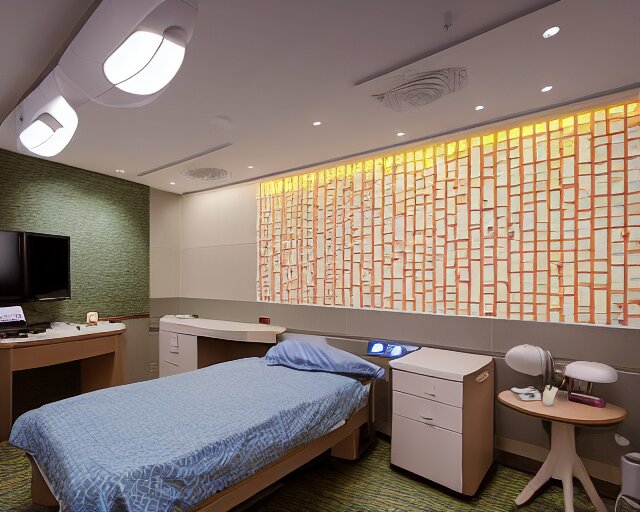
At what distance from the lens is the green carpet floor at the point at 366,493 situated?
2180 mm

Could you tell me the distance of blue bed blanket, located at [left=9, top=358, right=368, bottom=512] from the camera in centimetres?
135

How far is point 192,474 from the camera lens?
146 cm

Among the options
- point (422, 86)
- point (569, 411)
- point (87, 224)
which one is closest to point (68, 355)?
point (87, 224)

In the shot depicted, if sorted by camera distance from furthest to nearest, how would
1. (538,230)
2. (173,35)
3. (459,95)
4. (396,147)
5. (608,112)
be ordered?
(396,147), (538,230), (608,112), (459,95), (173,35)

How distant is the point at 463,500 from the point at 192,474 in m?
1.70

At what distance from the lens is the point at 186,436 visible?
1.63 meters

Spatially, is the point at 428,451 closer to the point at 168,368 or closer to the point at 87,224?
the point at 168,368

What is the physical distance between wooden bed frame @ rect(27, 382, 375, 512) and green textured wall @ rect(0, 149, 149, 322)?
6.51 feet

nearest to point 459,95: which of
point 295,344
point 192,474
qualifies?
point 295,344

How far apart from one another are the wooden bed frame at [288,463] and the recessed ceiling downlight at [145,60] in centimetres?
175

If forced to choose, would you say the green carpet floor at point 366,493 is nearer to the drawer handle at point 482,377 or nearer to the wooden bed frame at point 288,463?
the wooden bed frame at point 288,463

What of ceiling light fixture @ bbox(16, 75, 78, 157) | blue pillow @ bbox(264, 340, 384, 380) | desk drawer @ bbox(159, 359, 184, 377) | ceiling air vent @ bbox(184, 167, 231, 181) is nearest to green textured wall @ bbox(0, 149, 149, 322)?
desk drawer @ bbox(159, 359, 184, 377)

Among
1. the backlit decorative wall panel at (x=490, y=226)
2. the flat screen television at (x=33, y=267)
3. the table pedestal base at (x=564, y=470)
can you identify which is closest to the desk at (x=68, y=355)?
the flat screen television at (x=33, y=267)

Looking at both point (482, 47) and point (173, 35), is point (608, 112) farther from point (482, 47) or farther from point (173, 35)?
point (173, 35)
